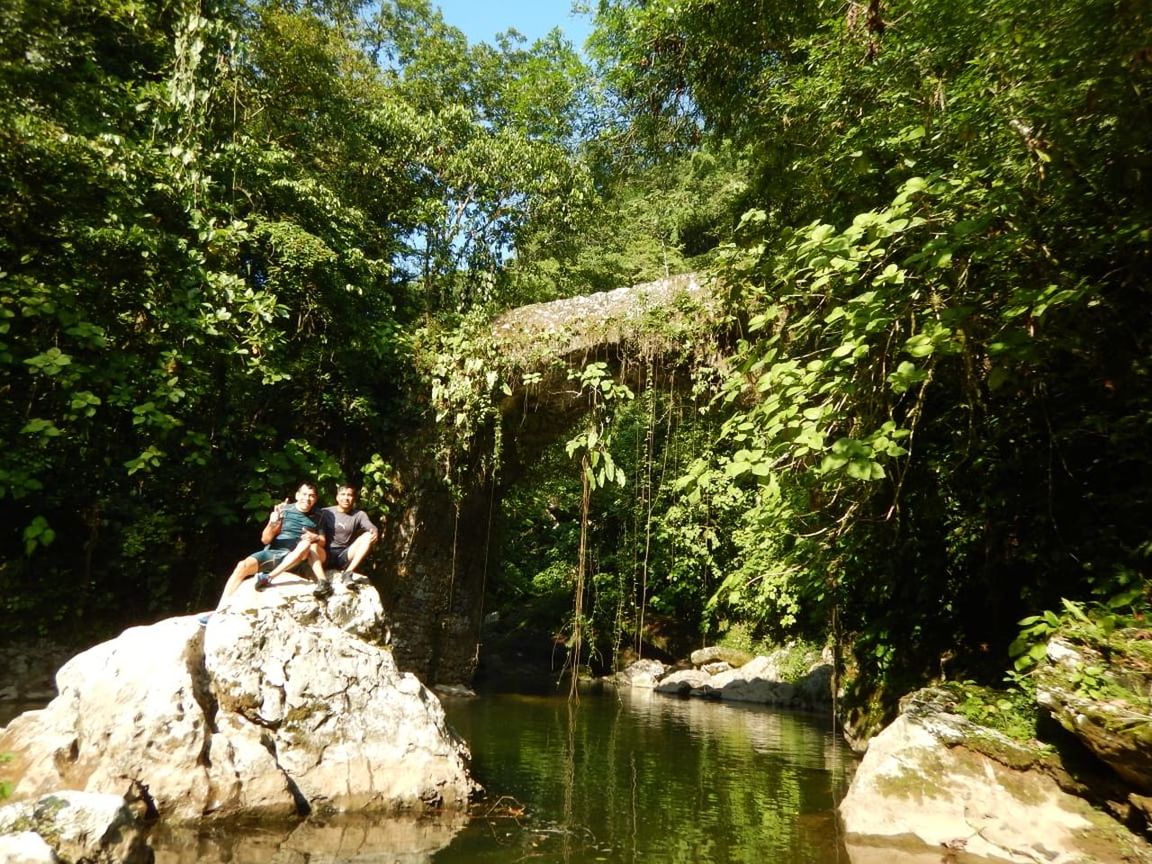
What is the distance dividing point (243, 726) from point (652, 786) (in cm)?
293

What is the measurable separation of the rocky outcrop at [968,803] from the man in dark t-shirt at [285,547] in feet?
13.8

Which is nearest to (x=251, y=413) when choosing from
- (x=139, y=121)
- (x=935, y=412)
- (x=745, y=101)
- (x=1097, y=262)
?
(x=139, y=121)

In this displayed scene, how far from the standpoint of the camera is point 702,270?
8.91 meters

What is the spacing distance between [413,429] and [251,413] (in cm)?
207

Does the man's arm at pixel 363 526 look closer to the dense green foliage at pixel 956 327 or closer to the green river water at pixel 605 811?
the green river water at pixel 605 811

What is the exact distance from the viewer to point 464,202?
1193cm

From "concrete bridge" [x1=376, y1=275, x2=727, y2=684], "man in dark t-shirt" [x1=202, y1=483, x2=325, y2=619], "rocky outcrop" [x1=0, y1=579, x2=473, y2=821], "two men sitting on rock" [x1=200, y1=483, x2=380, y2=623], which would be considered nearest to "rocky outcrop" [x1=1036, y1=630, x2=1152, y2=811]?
"rocky outcrop" [x1=0, y1=579, x2=473, y2=821]

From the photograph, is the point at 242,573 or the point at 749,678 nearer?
the point at 242,573

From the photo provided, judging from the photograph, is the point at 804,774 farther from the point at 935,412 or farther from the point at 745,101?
the point at 745,101

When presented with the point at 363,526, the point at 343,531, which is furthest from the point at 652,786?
the point at 343,531

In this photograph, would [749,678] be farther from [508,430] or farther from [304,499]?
[304,499]

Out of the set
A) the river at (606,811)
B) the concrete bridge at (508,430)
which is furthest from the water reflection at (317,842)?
the concrete bridge at (508,430)

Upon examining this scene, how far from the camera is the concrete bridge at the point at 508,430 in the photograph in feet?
29.6

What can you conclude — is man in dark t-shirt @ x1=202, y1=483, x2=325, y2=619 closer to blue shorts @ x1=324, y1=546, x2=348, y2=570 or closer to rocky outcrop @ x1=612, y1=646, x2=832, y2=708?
blue shorts @ x1=324, y1=546, x2=348, y2=570
